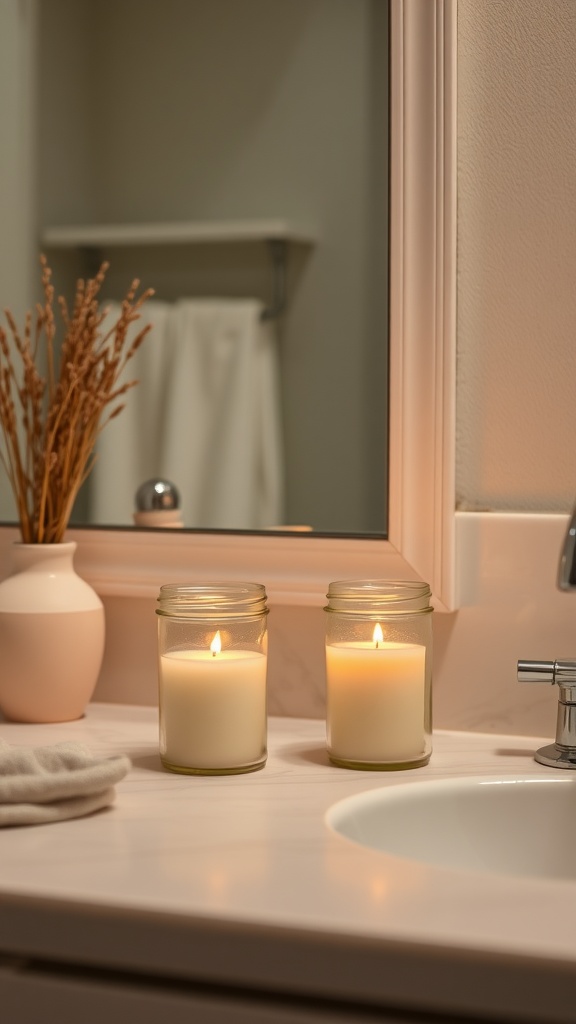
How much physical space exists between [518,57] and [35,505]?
Result: 57cm

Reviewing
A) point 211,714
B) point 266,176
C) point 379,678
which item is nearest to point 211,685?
point 211,714

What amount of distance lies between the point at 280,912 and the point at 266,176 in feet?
2.36

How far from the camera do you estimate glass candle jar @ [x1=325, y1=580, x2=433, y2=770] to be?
846 mm

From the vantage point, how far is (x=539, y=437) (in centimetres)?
95

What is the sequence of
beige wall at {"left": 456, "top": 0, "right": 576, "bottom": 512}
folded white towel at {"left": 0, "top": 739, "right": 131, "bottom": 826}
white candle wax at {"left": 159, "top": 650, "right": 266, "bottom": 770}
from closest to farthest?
folded white towel at {"left": 0, "top": 739, "right": 131, "bottom": 826} → white candle wax at {"left": 159, "top": 650, "right": 266, "bottom": 770} → beige wall at {"left": 456, "top": 0, "right": 576, "bottom": 512}

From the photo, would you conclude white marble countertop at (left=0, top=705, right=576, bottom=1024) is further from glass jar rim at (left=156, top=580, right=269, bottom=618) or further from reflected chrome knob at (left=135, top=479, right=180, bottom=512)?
reflected chrome knob at (left=135, top=479, right=180, bottom=512)

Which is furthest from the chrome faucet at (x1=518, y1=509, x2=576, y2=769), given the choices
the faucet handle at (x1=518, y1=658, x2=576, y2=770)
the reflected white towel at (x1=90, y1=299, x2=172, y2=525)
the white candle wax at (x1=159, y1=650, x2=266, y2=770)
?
the reflected white towel at (x1=90, y1=299, x2=172, y2=525)

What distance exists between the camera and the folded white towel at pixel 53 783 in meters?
0.71

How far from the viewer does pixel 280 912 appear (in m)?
0.56

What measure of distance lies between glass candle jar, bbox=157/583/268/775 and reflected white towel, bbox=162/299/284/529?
20 cm

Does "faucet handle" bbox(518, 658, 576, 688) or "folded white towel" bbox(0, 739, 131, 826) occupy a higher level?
"faucet handle" bbox(518, 658, 576, 688)

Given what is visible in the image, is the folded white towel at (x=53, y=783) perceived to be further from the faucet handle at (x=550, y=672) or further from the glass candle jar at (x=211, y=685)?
the faucet handle at (x=550, y=672)

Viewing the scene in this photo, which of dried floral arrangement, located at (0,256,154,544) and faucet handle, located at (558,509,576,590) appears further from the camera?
dried floral arrangement, located at (0,256,154,544)

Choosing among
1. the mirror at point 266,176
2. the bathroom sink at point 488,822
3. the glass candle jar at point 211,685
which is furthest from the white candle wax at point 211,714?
the mirror at point 266,176
